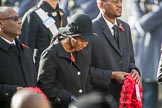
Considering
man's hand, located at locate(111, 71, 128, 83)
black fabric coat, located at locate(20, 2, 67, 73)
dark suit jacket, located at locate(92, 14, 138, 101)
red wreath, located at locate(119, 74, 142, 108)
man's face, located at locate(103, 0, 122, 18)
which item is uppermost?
man's face, located at locate(103, 0, 122, 18)

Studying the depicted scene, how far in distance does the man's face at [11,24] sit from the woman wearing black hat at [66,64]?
0.46m

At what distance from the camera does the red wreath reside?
9.28 metres

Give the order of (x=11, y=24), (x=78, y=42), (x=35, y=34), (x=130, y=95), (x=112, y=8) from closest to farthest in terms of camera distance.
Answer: (x=78, y=42) → (x=11, y=24) → (x=130, y=95) → (x=112, y=8) → (x=35, y=34)

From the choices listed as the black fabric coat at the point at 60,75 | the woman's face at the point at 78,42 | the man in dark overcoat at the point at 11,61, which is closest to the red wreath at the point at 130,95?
the black fabric coat at the point at 60,75

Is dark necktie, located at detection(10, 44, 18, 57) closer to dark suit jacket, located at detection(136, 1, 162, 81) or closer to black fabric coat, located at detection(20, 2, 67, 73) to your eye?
black fabric coat, located at detection(20, 2, 67, 73)

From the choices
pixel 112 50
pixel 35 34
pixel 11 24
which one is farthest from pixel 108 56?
pixel 11 24

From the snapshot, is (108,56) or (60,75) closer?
(60,75)

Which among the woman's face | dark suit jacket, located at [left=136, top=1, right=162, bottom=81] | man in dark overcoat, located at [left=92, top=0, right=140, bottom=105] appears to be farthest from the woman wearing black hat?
dark suit jacket, located at [left=136, top=1, right=162, bottom=81]

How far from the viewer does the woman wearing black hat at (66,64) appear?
8.78m

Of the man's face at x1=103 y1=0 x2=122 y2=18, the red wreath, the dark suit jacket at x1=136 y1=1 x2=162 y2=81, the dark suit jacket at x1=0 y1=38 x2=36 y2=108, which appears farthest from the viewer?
the dark suit jacket at x1=136 y1=1 x2=162 y2=81

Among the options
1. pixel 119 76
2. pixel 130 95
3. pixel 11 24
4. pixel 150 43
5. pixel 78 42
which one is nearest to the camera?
pixel 78 42

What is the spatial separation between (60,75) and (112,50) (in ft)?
3.50

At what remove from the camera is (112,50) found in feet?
32.0

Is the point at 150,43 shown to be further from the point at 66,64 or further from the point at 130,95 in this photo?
the point at 66,64
